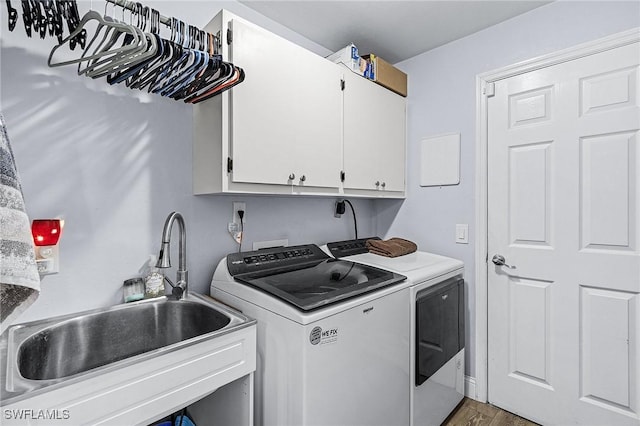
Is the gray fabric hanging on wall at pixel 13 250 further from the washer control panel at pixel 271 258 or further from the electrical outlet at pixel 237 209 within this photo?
the electrical outlet at pixel 237 209

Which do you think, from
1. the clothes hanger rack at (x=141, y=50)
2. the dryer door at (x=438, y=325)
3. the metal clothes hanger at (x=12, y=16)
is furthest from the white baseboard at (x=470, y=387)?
the metal clothes hanger at (x=12, y=16)

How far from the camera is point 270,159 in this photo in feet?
4.95

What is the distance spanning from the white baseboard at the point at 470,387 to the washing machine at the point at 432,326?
0.11 m

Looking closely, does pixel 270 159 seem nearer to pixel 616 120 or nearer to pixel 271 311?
pixel 271 311

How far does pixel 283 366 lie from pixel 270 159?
922mm

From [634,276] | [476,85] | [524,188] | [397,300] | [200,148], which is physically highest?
[476,85]

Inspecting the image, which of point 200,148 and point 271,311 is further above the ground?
point 200,148

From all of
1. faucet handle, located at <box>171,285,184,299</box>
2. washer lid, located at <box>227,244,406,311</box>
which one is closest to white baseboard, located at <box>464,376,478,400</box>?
washer lid, located at <box>227,244,406,311</box>

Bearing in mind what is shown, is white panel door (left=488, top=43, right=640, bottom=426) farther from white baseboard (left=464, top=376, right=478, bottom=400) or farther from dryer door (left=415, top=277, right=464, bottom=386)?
dryer door (left=415, top=277, right=464, bottom=386)

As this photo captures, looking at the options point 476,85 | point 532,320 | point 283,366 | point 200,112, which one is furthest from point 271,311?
point 476,85

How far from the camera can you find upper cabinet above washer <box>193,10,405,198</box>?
1385 millimetres

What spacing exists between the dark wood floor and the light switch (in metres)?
1.08

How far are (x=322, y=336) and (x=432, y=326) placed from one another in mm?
846

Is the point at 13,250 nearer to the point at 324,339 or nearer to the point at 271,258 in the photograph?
the point at 324,339
